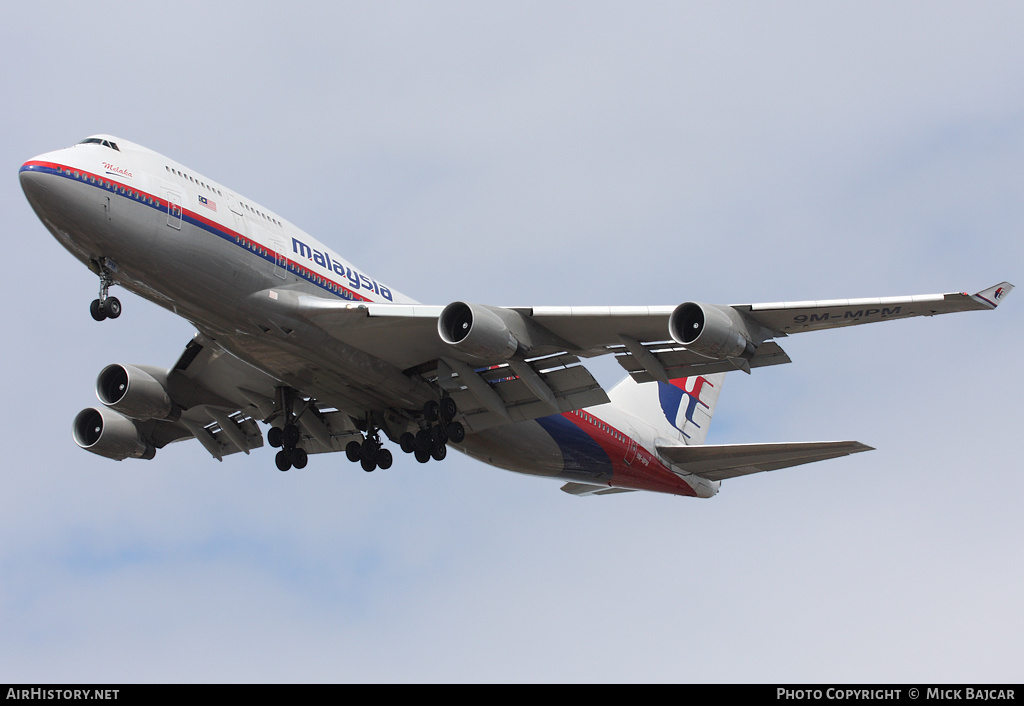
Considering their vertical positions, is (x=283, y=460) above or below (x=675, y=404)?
below

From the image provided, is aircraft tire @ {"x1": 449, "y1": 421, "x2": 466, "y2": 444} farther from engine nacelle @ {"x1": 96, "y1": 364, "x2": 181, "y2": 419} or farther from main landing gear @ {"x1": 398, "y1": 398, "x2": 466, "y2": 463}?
engine nacelle @ {"x1": 96, "y1": 364, "x2": 181, "y2": 419}

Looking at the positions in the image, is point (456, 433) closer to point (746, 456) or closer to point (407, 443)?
point (407, 443)

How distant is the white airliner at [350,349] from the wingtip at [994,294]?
27mm

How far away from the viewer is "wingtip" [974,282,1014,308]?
20797 millimetres

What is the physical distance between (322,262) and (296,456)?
5.93m

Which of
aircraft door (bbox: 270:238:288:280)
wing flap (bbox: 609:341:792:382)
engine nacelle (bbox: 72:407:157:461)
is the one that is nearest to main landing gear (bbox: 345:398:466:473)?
wing flap (bbox: 609:341:792:382)

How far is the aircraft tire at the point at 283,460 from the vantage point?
28906 mm

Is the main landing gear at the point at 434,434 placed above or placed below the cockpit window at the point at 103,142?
below

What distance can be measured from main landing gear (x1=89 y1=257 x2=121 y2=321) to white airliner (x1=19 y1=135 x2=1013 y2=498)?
0.03 m

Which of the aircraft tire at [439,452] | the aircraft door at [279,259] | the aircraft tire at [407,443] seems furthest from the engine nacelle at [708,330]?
the aircraft door at [279,259]

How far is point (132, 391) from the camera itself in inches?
1134

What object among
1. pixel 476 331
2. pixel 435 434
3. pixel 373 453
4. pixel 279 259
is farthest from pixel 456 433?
pixel 279 259

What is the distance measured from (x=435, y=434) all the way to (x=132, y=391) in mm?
8081

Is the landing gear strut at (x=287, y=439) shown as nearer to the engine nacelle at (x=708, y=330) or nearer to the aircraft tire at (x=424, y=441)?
the aircraft tire at (x=424, y=441)
